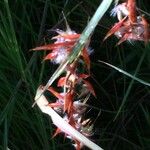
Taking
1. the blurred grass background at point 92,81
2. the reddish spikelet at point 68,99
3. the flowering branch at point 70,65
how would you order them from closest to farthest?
1. the flowering branch at point 70,65
2. the reddish spikelet at point 68,99
3. the blurred grass background at point 92,81

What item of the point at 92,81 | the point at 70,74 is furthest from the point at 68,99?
the point at 92,81

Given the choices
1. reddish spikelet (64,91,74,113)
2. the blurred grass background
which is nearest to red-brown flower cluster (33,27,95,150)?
reddish spikelet (64,91,74,113)

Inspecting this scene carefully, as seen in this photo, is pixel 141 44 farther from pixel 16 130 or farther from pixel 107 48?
pixel 16 130

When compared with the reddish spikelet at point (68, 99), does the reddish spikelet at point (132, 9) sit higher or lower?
higher

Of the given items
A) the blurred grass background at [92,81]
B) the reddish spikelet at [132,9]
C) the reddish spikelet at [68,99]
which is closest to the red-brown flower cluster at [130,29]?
the reddish spikelet at [132,9]

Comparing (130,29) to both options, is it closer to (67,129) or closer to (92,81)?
(67,129)

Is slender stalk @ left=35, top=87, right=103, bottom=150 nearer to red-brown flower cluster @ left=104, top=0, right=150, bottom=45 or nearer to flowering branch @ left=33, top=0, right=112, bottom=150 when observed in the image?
flowering branch @ left=33, top=0, right=112, bottom=150

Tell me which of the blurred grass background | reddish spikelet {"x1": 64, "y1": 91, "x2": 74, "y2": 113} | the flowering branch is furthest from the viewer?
the blurred grass background

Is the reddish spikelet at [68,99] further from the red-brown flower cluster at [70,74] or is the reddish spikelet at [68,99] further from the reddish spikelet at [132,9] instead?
the reddish spikelet at [132,9]

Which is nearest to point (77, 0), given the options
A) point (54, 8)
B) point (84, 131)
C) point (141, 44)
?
point (54, 8)
